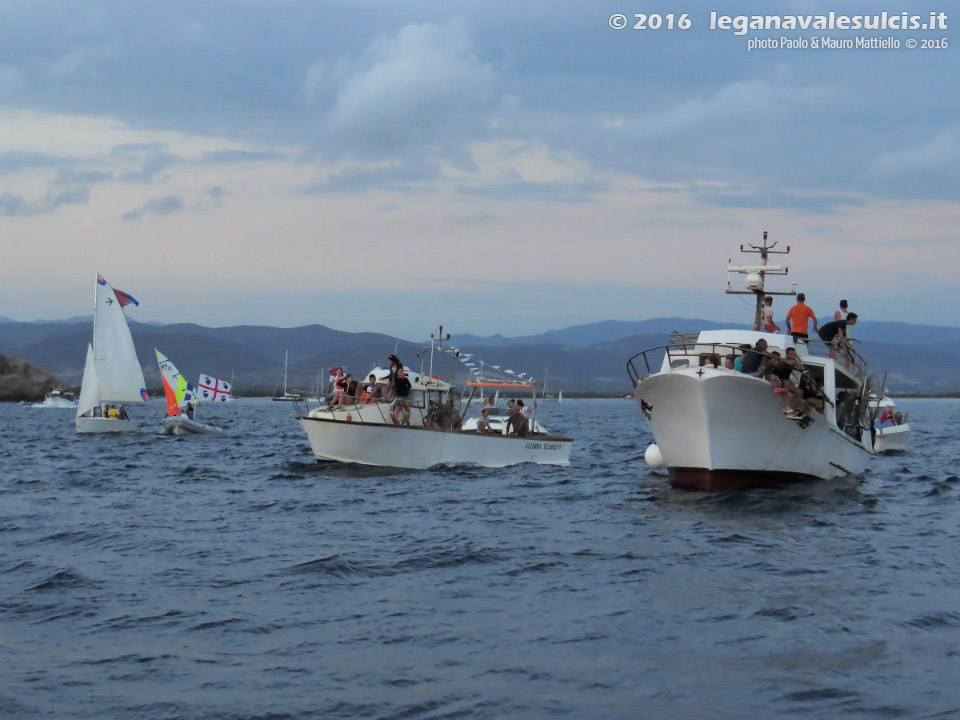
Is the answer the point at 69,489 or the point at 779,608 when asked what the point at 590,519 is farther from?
the point at 69,489

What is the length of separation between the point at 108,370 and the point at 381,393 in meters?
33.0

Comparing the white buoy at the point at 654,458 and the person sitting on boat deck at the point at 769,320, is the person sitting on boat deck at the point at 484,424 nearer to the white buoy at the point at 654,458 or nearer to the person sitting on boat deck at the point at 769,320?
the white buoy at the point at 654,458

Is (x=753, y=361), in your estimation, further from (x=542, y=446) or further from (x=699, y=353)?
(x=542, y=446)

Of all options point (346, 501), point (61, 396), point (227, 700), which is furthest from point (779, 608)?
point (61, 396)

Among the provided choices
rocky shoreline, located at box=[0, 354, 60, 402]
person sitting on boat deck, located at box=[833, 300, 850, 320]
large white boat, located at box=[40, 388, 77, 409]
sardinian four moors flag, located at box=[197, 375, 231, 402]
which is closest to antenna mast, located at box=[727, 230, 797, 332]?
person sitting on boat deck, located at box=[833, 300, 850, 320]

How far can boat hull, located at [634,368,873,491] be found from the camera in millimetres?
23797

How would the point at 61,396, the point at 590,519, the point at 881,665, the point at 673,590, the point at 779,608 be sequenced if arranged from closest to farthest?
the point at 881,665
the point at 779,608
the point at 673,590
the point at 590,519
the point at 61,396

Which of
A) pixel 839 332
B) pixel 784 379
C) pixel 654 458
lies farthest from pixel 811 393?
pixel 654 458

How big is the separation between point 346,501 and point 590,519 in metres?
5.88

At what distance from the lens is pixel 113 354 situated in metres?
59.6

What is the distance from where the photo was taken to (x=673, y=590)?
14.0m

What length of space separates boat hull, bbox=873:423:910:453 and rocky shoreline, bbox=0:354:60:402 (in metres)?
156

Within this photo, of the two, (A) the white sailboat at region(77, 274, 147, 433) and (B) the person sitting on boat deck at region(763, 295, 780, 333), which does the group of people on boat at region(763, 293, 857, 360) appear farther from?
(A) the white sailboat at region(77, 274, 147, 433)

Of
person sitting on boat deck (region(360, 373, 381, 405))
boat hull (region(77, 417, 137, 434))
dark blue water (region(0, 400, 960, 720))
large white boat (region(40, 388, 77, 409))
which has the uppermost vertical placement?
person sitting on boat deck (region(360, 373, 381, 405))
